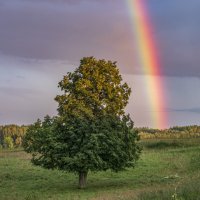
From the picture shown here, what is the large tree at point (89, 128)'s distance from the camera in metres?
35.8

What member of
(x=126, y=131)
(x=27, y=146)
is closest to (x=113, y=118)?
(x=126, y=131)

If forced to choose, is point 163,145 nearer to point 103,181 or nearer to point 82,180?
point 103,181

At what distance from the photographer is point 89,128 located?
36.2 meters

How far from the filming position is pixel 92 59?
3925 centimetres

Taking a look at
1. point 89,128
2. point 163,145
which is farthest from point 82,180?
point 163,145

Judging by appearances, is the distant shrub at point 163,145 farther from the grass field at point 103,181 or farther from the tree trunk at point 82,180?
the tree trunk at point 82,180

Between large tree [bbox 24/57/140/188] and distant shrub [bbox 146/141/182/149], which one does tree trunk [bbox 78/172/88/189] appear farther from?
distant shrub [bbox 146/141/182/149]

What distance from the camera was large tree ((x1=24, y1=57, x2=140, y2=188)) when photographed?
3584 cm

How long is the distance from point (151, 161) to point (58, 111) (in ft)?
78.2

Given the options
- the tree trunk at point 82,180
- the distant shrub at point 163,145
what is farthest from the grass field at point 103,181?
the distant shrub at point 163,145

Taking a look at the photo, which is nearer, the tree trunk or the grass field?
the grass field

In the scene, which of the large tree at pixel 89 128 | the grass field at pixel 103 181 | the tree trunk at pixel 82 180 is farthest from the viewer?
the tree trunk at pixel 82 180

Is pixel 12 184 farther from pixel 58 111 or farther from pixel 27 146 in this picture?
pixel 58 111

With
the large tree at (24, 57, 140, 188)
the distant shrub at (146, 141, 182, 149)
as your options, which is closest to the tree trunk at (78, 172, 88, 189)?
the large tree at (24, 57, 140, 188)
